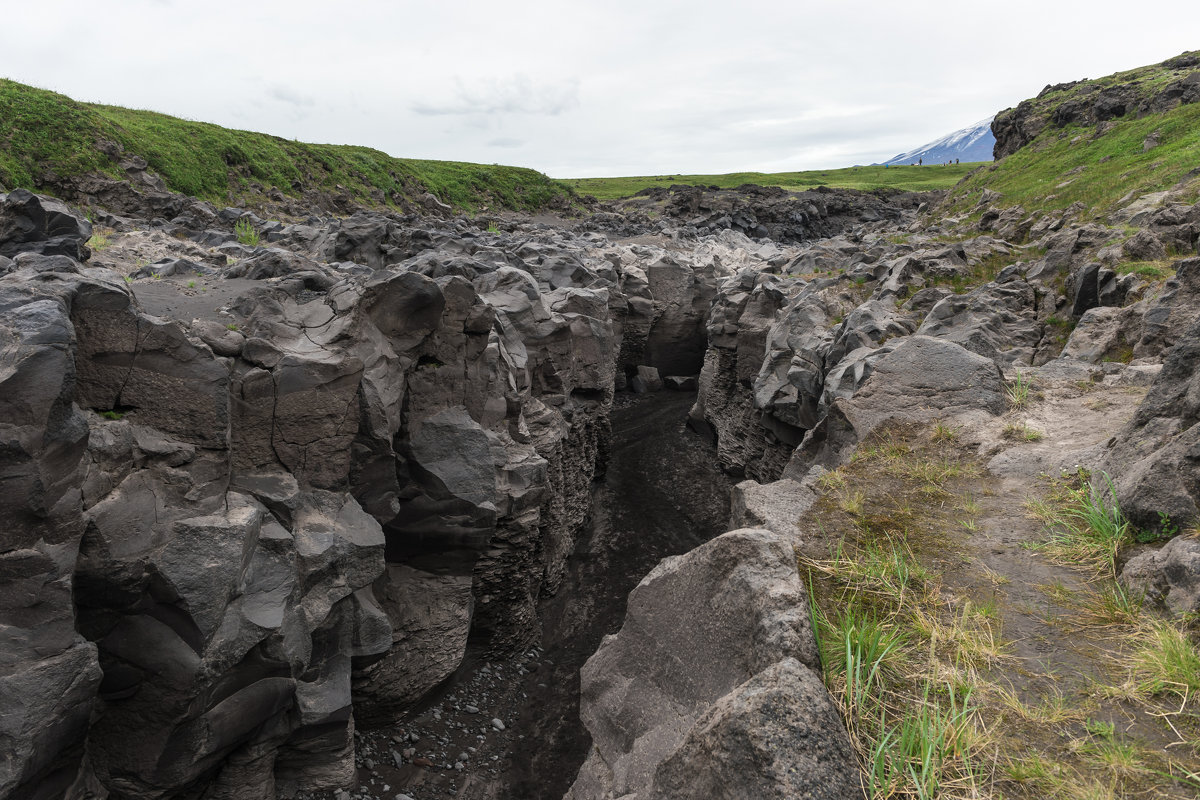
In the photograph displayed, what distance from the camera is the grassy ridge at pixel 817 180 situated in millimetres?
132750

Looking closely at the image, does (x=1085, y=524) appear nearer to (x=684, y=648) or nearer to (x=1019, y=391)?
(x=684, y=648)

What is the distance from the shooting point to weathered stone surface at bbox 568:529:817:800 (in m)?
7.38

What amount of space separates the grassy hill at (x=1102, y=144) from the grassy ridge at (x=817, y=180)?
49.8m

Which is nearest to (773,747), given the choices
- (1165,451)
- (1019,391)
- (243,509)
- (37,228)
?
(1165,451)

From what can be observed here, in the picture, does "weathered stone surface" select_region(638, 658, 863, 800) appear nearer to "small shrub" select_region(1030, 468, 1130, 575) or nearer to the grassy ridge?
"small shrub" select_region(1030, 468, 1130, 575)

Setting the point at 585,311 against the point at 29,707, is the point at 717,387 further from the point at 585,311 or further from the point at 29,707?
the point at 29,707

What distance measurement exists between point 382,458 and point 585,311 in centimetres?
1616

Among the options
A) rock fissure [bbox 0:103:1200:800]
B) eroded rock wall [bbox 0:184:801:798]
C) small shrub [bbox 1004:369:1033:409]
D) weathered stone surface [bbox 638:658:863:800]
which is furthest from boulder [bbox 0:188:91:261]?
small shrub [bbox 1004:369:1033:409]

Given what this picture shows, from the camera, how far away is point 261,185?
57375 mm

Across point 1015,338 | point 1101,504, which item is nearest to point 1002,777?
point 1101,504

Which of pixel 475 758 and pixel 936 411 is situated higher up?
pixel 936 411

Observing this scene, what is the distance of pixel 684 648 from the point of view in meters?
8.29

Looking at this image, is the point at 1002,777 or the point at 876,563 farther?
the point at 876,563

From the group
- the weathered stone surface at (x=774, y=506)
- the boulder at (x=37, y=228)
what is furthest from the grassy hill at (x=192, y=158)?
the weathered stone surface at (x=774, y=506)
